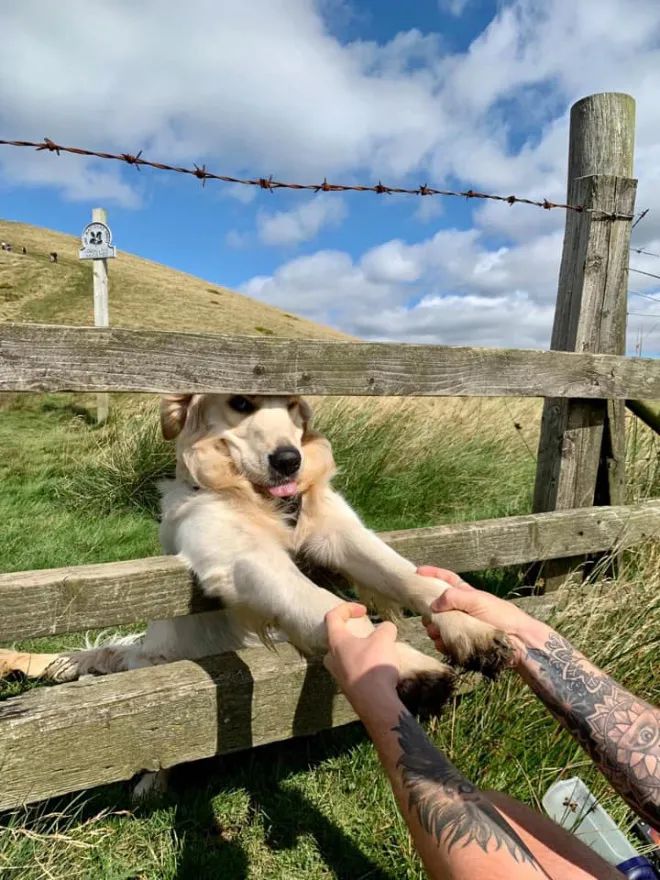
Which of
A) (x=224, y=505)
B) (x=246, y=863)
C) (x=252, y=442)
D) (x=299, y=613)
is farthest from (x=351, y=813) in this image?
(x=252, y=442)

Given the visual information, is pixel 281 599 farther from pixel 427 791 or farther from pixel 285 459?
pixel 427 791

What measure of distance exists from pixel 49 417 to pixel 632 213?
420 inches

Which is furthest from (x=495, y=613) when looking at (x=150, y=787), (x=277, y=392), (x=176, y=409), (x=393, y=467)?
(x=393, y=467)

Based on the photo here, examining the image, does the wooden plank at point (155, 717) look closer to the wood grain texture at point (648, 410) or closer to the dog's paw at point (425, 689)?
the dog's paw at point (425, 689)

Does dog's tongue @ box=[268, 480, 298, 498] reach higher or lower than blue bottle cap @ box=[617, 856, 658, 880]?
higher

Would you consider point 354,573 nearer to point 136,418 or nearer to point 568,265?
point 568,265

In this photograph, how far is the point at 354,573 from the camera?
2641 millimetres

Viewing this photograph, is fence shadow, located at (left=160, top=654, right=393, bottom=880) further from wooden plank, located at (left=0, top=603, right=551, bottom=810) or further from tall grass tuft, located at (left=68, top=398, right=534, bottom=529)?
tall grass tuft, located at (left=68, top=398, right=534, bottom=529)

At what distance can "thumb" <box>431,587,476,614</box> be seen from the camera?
1.88 metres

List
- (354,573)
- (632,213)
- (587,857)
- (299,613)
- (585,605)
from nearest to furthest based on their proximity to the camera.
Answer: (587,857) → (299,613) → (354,573) → (585,605) → (632,213)

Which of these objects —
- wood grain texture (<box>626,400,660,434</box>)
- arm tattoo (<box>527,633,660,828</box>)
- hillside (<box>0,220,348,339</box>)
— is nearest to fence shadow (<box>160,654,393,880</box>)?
arm tattoo (<box>527,633,660,828</box>)

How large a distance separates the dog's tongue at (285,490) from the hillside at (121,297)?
64.6 feet

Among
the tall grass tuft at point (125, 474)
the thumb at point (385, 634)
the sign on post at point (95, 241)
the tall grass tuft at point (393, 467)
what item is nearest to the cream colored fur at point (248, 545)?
the thumb at point (385, 634)

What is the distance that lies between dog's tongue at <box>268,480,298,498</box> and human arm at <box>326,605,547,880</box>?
4.17ft
